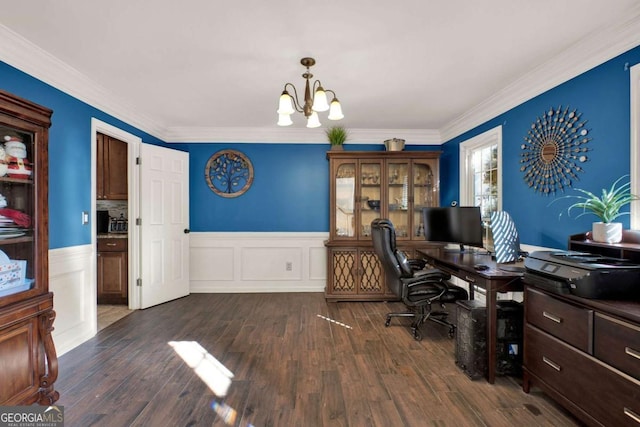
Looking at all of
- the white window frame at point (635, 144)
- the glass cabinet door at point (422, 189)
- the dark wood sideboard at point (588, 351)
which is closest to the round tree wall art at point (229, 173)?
the glass cabinet door at point (422, 189)

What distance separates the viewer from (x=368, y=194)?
4.55m

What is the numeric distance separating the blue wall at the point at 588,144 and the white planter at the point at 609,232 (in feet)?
0.74

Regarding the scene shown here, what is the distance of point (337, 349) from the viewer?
2.82 meters

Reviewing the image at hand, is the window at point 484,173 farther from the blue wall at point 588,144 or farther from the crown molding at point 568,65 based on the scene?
the crown molding at point 568,65

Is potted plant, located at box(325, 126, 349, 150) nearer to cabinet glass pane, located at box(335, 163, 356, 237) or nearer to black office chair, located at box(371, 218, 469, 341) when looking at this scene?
cabinet glass pane, located at box(335, 163, 356, 237)

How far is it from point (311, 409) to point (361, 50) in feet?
8.27

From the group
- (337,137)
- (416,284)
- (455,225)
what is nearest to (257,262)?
(337,137)

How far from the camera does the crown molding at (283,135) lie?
474 centimetres

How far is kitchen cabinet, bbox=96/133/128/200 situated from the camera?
166 inches

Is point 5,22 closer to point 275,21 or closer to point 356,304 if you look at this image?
point 275,21

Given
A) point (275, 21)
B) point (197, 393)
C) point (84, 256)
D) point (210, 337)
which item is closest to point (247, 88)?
point (275, 21)

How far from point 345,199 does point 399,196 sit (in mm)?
772

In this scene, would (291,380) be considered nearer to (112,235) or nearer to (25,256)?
(25,256)

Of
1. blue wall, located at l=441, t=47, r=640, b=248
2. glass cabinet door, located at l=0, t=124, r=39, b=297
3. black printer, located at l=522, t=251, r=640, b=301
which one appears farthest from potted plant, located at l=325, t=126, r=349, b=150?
glass cabinet door, located at l=0, t=124, r=39, b=297
